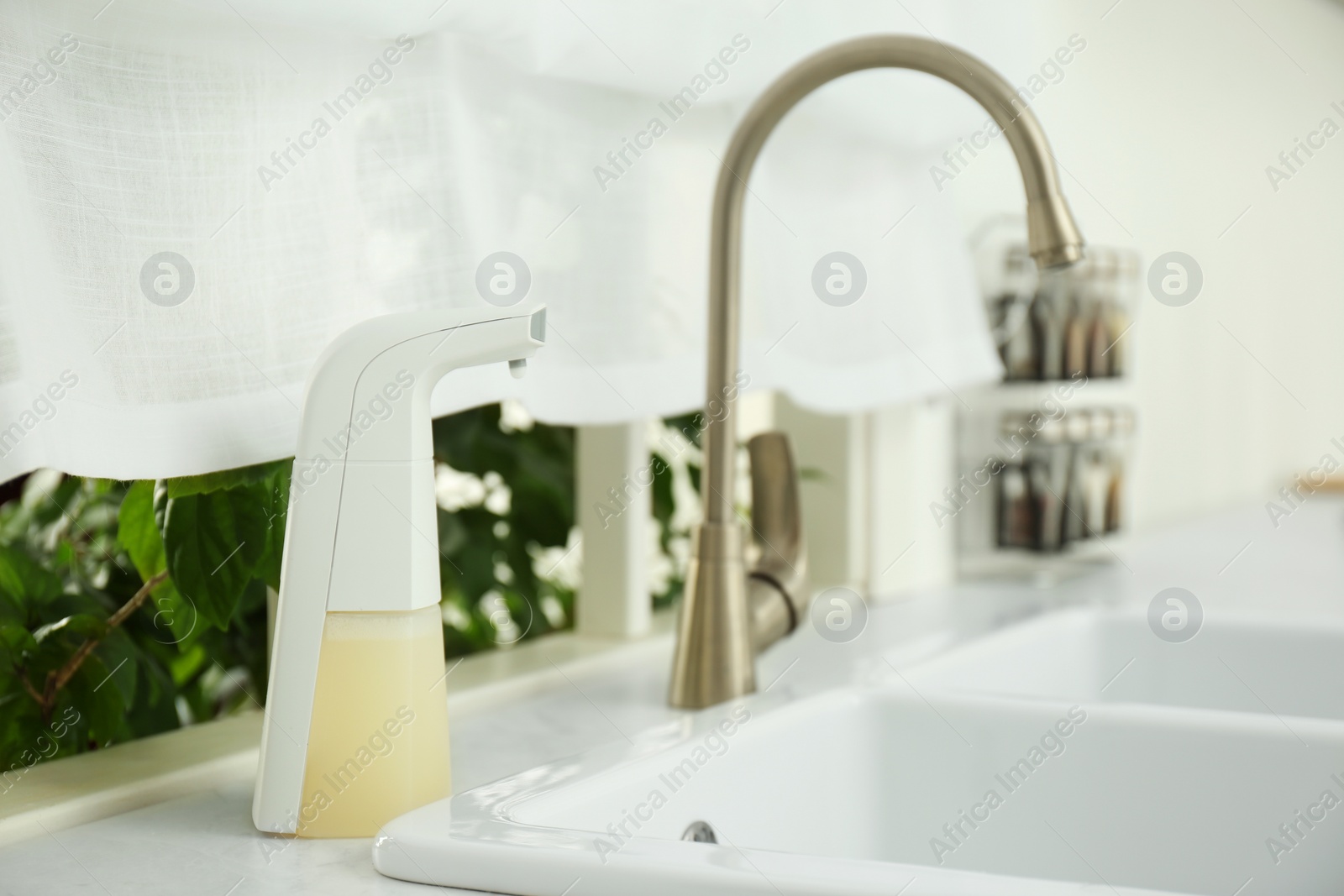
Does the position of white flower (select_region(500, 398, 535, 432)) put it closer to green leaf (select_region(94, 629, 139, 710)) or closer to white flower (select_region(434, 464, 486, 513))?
white flower (select_region(434, 464, 486, 513))

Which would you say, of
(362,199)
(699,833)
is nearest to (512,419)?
(362,199)

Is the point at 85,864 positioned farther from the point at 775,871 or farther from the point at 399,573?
the point at 775,871

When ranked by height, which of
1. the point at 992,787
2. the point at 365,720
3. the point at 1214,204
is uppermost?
the point at 1214,204

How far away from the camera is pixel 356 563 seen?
1.90 feet

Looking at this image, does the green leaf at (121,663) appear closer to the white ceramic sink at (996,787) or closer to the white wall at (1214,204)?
the white ceramic sink at (996,787)

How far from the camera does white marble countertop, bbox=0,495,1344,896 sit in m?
0.55

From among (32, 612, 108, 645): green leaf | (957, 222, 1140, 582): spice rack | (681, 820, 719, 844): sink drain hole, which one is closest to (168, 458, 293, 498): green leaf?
(32, 612, 108, 645): green leaf

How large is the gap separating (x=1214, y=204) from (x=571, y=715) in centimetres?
246

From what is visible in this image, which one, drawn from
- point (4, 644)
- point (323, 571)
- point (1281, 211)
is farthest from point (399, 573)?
point (1281, 211)

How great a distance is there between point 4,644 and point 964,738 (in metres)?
0.57

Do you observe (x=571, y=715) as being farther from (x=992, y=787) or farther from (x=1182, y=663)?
(x=1182, y=663)

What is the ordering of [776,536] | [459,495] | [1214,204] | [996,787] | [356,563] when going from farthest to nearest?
[1214,204] → [459,495] → [776,536] → [996,787] → [356,563]

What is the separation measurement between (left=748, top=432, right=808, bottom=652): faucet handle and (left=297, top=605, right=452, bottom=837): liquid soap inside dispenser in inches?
15.1

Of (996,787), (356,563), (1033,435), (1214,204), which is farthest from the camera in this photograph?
(1214,204)
